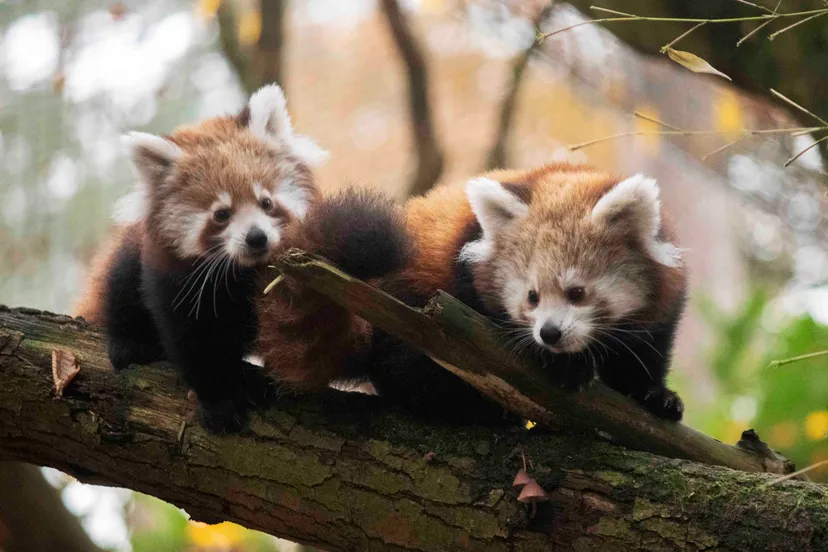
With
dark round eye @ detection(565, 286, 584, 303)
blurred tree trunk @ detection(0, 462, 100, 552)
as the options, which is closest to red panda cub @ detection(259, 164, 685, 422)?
dark round eye @ detection(565, 286, 584, 303)

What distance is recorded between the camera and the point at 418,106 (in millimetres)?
5684

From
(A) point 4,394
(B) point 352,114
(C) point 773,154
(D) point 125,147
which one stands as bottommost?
(A) point 4,394

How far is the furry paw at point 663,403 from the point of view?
3.13 metres

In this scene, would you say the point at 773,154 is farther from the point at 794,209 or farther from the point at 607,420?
the point at 607,420

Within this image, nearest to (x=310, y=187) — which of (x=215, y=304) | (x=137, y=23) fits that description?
(x=215, y=304)

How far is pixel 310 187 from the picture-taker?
387cm

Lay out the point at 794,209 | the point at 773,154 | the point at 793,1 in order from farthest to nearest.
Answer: the point at 794,209 < the point at 773,154 < the point at 793,1

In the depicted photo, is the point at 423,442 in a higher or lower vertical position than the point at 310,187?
lower

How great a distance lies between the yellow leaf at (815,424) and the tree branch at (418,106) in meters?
2.90

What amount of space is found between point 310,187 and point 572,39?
3783 millimetres

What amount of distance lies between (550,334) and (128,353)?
1761mm

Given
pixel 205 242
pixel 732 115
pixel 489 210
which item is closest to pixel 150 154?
pixel 205 242

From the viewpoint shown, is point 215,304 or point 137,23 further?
point 137,23

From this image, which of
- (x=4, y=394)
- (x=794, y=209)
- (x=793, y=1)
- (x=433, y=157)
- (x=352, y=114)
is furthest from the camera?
(x=352, y=114)
